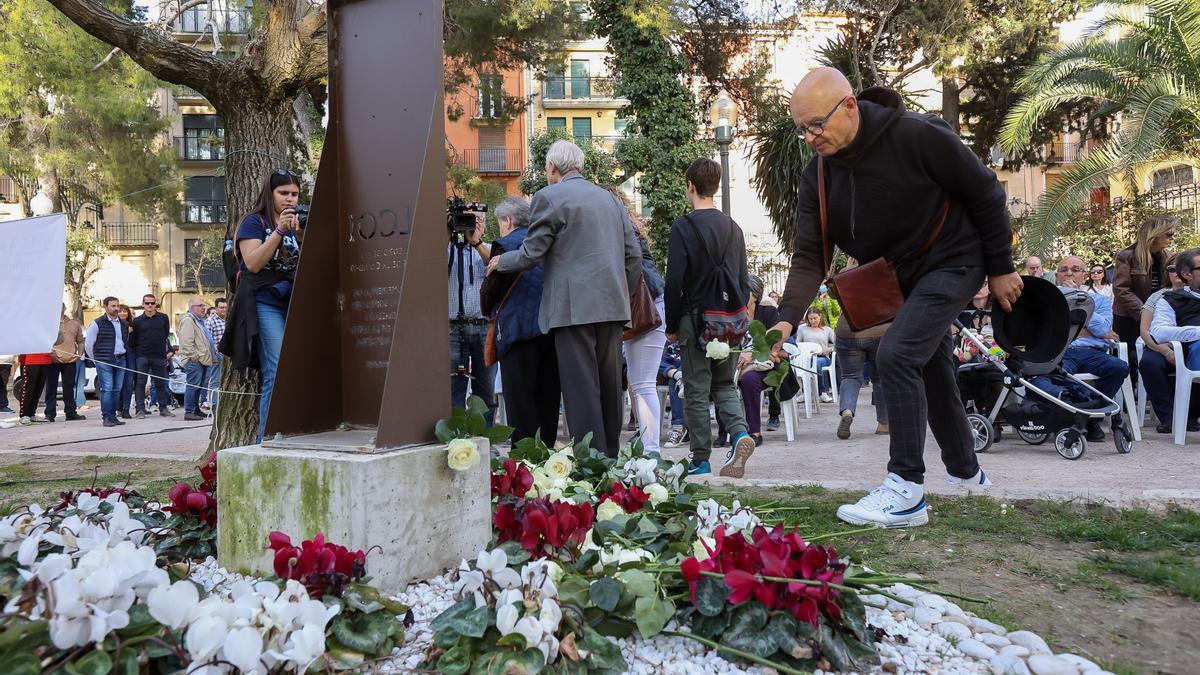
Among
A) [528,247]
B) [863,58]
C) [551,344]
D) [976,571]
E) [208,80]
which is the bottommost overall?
[976,571]

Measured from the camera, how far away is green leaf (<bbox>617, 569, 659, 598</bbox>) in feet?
7.72

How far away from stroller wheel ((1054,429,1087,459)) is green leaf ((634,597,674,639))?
5.40 m

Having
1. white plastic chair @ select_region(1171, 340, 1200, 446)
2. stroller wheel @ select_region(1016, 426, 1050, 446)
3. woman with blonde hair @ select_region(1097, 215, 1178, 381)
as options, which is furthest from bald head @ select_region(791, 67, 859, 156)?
woman with blonde hair @ select_region(1097, 215, 1178, 381)

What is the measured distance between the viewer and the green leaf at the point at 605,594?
2324 millimetres

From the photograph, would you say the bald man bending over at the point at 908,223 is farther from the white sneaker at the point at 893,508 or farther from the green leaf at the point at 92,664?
the green leaf at the point at 92,664

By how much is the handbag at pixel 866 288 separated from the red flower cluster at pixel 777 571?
1.96 m

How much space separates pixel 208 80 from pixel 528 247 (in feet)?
11.2

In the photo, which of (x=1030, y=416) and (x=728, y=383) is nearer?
(x=728, y=383)

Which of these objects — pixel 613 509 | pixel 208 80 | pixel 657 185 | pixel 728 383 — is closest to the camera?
pixel 613 509

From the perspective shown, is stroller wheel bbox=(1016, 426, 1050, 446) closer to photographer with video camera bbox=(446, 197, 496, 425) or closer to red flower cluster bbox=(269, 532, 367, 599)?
photographer with video camera bbox=(446, 197, 496, 425)

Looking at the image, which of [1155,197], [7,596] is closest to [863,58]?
[1155,197]

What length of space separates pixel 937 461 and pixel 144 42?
6.26 m

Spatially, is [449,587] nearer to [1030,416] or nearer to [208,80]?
[208,80]

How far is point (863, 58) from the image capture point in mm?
23359
